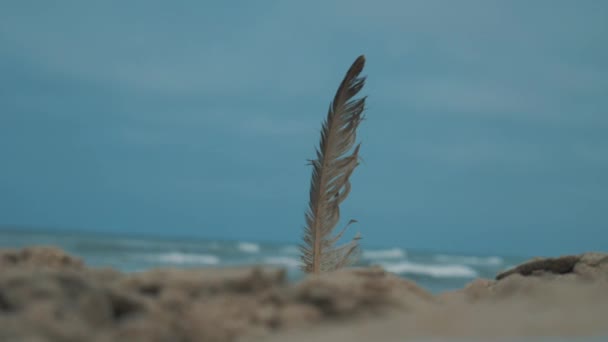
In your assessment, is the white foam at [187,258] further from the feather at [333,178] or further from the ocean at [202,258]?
the feather at [333,178]

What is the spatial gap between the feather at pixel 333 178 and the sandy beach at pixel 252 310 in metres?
2.74

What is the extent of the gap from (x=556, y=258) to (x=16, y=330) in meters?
3.71

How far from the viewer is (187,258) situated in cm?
2717

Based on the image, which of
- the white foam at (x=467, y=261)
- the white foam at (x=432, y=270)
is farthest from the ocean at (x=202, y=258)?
the white foam at (x=467, y=261)

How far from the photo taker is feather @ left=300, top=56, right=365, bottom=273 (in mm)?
5312

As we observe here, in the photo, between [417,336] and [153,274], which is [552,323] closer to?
[417,336]

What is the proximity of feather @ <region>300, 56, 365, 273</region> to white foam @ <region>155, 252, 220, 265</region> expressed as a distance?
2011 centimetres

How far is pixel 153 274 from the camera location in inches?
94.0

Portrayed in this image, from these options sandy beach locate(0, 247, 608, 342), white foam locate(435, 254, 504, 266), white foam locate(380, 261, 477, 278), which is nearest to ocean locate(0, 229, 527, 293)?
white foam locate(380, 261, 477, 278)

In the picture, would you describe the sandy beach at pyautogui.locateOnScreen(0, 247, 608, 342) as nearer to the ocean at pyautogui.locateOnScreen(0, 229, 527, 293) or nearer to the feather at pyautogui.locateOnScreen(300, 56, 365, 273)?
the feather at pyautogui.locateOnScreen(300, 56, 365, 273)

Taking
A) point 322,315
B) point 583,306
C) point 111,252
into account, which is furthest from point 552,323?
point 111,252

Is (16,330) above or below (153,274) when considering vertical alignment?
below

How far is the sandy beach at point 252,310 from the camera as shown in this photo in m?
1.97

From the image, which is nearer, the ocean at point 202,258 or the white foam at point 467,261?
the ocean at point 202,258
